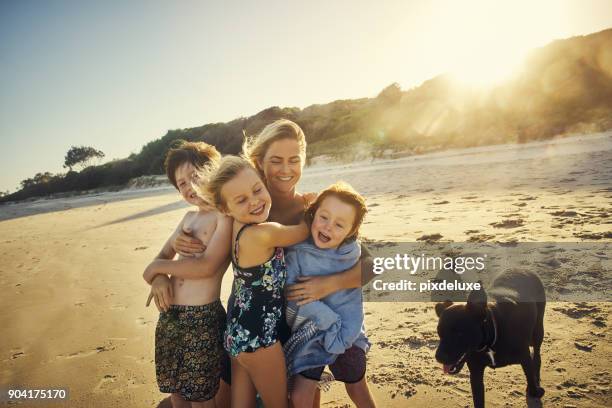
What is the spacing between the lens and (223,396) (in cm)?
244

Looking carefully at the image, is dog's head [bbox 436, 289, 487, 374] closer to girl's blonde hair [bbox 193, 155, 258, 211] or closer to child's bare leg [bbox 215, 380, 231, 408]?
child's bare leg [bbox 215, 380, 231, 408]

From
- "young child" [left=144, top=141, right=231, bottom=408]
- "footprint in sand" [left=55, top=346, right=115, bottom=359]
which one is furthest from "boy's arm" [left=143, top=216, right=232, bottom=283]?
"footprint in sand" [left=55, top=346, right=115, bottom=359]

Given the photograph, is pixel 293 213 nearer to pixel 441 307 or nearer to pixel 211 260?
pixel 211 260

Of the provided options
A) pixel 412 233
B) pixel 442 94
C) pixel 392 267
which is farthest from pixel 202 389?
pixel 442 94

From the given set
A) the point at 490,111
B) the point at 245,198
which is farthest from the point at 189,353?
the point at 490,111

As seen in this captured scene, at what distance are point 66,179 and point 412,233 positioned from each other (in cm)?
4579

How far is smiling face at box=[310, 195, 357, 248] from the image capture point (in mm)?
2027

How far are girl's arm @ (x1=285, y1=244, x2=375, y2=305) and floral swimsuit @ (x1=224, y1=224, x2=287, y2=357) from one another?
0.11 metres

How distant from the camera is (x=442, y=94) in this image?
2744 centimetres

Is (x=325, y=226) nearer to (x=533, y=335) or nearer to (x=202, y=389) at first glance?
(x=202, y=389)

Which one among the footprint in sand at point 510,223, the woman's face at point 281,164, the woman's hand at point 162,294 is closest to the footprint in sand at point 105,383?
the woman's hand at point 162,294

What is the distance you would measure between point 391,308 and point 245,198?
8.65 ft

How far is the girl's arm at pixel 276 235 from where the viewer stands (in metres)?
1.84

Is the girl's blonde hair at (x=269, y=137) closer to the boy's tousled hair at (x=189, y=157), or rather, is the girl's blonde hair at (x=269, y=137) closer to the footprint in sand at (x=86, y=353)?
the boy's tousled hair at (x=189, y=157)
